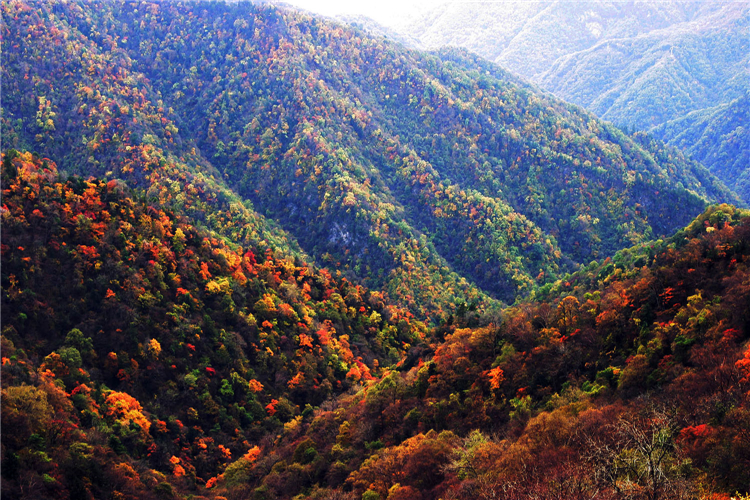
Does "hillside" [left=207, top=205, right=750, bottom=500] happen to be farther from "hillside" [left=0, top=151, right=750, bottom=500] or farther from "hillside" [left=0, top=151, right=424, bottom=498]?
"hillside" [left=0, top=151, right=424, bottom=498]

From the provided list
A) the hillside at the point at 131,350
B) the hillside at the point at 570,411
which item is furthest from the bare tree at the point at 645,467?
the hillside at the point at 131,350

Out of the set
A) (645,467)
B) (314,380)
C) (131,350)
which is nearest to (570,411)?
(645,467)

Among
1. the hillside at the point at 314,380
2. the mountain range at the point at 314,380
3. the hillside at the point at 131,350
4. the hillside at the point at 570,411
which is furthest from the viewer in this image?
the hillside at the point at 131,350

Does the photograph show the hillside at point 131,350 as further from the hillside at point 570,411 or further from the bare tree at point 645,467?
the bare tree at point 645,467

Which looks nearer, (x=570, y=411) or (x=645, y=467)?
(x=645, y=467)

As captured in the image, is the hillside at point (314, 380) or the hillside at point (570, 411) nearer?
the hillside at point (570, 411)

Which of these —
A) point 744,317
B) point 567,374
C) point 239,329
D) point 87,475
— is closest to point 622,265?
point 567,374

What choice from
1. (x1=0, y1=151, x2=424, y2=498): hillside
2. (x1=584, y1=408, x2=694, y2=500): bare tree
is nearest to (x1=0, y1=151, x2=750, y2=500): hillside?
(x1=584, y1=408, x2=694, y2=500): bare tree

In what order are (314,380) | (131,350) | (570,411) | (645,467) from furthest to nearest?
(314,380), (131,350), (570,411), (645,467)

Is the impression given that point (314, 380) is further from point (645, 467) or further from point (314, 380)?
point (645, 467)
